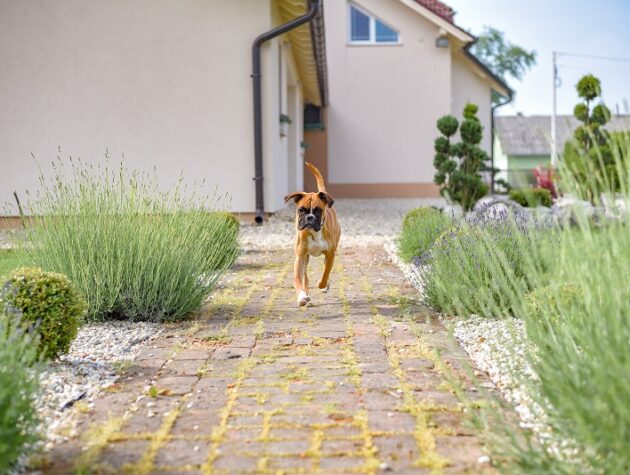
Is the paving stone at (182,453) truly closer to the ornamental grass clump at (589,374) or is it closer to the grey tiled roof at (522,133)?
the ornamental grass clump at (589,374)

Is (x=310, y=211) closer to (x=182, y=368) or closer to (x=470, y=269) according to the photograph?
(x=470, y=269)

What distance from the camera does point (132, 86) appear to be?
13.5 metres

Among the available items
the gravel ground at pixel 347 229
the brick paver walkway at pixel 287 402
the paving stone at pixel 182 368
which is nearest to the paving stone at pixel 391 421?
the brick paver walkway at pixel 287 402

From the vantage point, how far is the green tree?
190 feet

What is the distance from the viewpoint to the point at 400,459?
3076 millimetres

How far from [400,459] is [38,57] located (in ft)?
39.5

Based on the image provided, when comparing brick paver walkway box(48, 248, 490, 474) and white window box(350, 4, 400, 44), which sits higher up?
white window box(350, 4, 400, 44)

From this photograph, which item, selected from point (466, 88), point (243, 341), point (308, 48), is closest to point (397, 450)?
point (243, 341)

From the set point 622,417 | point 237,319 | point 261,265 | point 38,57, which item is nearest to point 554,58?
point 38,57

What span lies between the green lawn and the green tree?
53.4 m

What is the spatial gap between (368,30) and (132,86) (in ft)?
45.8

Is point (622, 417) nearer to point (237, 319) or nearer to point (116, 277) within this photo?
point (237, 319)

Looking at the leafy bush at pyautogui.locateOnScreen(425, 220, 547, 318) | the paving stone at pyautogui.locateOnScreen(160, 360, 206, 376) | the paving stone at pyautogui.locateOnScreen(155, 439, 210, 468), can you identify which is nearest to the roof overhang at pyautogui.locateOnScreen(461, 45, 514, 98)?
the leafy bush at pyautogui.locateOnScreen(425, 220, 547, 318)

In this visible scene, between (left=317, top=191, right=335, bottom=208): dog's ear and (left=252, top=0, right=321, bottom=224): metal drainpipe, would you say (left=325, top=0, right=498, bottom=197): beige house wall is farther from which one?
(left=317, top=191, right=335, bottom=208): dog's ear
